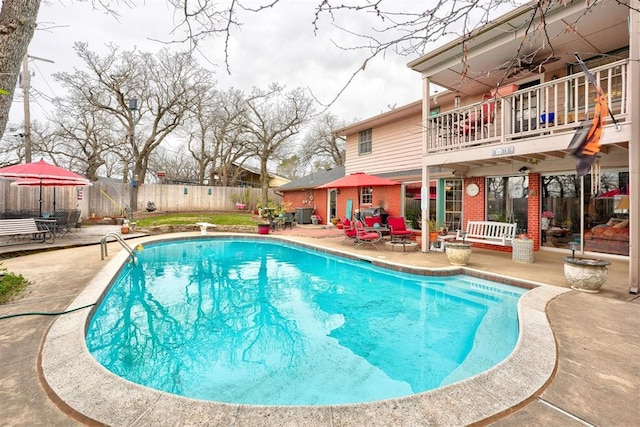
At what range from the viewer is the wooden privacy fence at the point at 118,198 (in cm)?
1416

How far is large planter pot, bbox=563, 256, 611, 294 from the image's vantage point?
481cm

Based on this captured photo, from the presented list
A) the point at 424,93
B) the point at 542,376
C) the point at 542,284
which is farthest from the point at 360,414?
the point at 424,93

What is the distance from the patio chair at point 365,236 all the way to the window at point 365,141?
16.7 feet

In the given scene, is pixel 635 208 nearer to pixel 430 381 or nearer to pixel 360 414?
pixel 430 381

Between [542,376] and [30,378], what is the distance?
4.24 m

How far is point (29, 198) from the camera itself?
565 inches

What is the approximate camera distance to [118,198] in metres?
18.8

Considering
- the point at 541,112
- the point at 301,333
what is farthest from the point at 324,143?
the point at 301,333

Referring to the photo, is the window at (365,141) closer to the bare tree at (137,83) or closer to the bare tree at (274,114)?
the bare tree at (274,114)

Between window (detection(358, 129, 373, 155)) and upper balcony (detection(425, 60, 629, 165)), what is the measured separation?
525 centimetres

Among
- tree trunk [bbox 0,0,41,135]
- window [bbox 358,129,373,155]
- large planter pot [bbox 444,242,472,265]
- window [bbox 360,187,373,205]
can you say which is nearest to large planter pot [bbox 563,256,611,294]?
large planter pot [bbox 444,242,472,265]

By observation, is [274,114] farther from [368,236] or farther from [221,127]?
[368,236]

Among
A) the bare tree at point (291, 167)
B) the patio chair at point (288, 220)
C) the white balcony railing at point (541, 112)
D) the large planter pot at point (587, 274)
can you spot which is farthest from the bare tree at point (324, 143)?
the large planter pot at point (587, 274)

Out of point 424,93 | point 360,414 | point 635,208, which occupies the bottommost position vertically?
point 360,414
